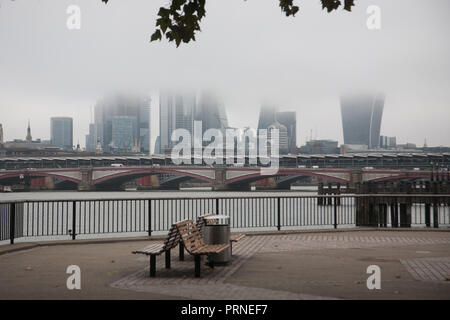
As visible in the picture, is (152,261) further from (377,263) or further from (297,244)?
(297,244)

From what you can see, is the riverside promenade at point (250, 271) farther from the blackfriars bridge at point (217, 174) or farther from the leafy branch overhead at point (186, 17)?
the blackfriars bridge at point (217, 174)

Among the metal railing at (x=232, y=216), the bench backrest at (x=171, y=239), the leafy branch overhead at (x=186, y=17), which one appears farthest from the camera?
the metal railing at (x=232, y=216)

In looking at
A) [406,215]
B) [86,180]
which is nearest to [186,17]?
[406,215]

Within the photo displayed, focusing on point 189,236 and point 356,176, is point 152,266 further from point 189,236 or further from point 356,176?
point 356,176

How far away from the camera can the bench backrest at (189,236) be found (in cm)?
828

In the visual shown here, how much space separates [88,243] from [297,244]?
186 inches

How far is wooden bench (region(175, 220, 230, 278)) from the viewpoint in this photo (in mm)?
8219

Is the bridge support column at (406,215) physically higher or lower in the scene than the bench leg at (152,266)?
lower

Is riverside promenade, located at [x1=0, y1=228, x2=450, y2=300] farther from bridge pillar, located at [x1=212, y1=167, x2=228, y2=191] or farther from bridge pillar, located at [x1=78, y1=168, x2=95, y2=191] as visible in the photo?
bridge pillar, located at [x1=78, y1=168, x2=95, y2=191]

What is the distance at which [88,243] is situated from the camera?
12523 mm

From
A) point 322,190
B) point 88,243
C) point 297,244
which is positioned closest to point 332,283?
point 297,244

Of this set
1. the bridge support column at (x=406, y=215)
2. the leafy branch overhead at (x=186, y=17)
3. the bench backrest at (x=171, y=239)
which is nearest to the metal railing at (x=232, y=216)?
the bridge support column at (x=406, y=215)

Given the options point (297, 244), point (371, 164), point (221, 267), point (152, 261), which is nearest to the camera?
point (152, 261)

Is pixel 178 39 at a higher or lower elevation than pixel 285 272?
higher
